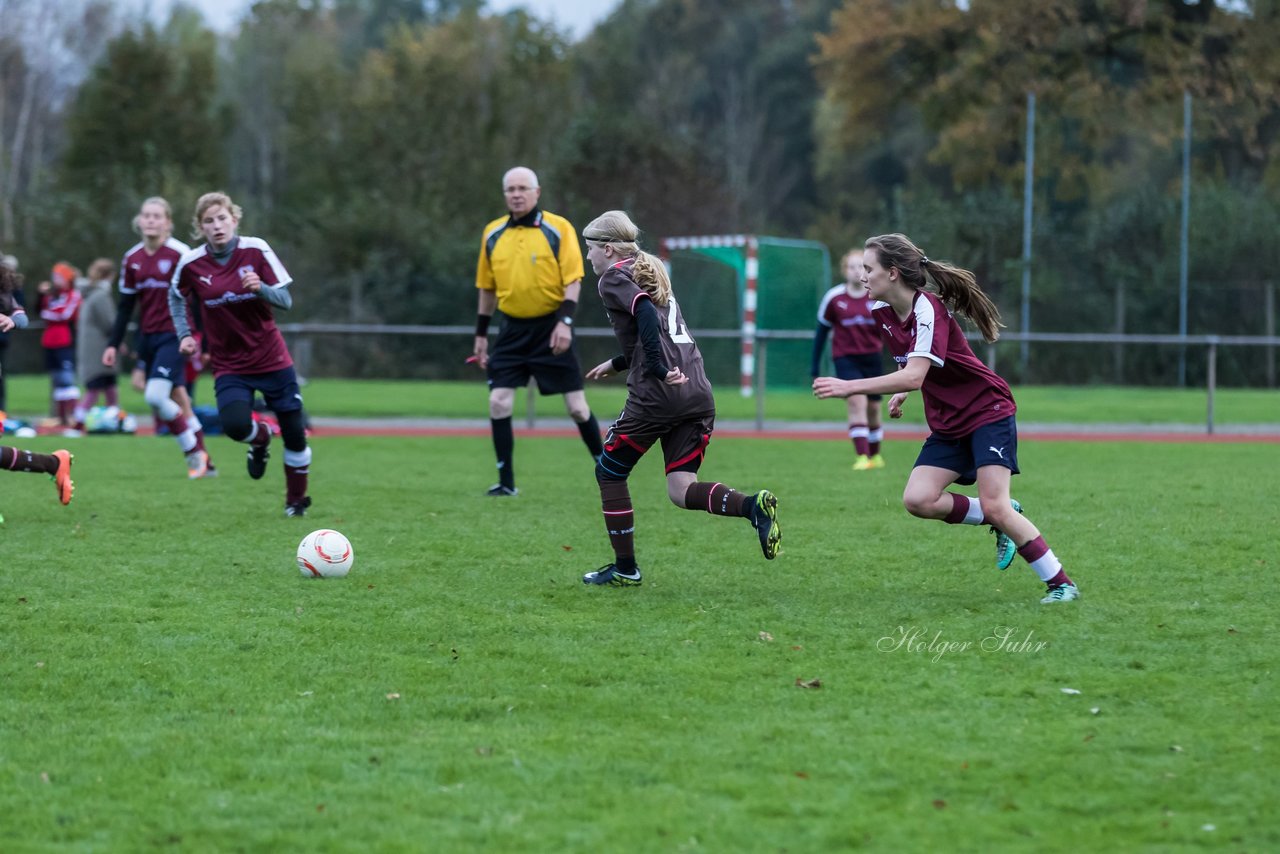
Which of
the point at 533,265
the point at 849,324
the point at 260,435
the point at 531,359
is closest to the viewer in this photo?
the point at 260,435

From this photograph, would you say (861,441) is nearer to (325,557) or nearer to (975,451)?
(975,451)

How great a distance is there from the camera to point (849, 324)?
13250mm

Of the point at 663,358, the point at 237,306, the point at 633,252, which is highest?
the point at 633,252

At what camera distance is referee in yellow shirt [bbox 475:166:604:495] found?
1063 centimetres

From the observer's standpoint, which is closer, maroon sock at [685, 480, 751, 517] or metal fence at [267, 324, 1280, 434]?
maroon sock at [685, 480, 751, 517]

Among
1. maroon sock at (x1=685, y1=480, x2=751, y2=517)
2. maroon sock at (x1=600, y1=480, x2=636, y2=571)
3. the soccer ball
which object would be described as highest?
maroon sock at (x1=685, y1=480, x2=751, y2=517)

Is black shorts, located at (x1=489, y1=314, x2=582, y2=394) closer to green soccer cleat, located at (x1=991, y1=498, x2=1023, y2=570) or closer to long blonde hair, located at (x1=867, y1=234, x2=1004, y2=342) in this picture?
green soccer cleat, located at (x1=991, y1=498, x2=1023, y2=570)

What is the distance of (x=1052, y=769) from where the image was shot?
4309 mm

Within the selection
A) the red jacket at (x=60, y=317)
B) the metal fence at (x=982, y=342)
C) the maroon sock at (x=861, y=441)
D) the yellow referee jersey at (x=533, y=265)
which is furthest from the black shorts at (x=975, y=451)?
the red jacket at (x=60, y=317)

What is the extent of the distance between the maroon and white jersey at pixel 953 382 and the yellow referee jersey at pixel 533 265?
4.14m

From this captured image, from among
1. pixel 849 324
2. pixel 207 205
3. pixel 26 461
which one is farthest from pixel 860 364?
pixel 26 461

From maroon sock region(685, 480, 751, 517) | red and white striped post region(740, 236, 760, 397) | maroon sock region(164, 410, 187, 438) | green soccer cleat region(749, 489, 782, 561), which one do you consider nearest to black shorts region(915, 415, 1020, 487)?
green soccer cleat region(749, 489, 782, 561)

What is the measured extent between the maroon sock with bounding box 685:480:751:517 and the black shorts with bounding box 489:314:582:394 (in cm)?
362

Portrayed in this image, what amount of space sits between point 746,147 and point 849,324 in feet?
138
